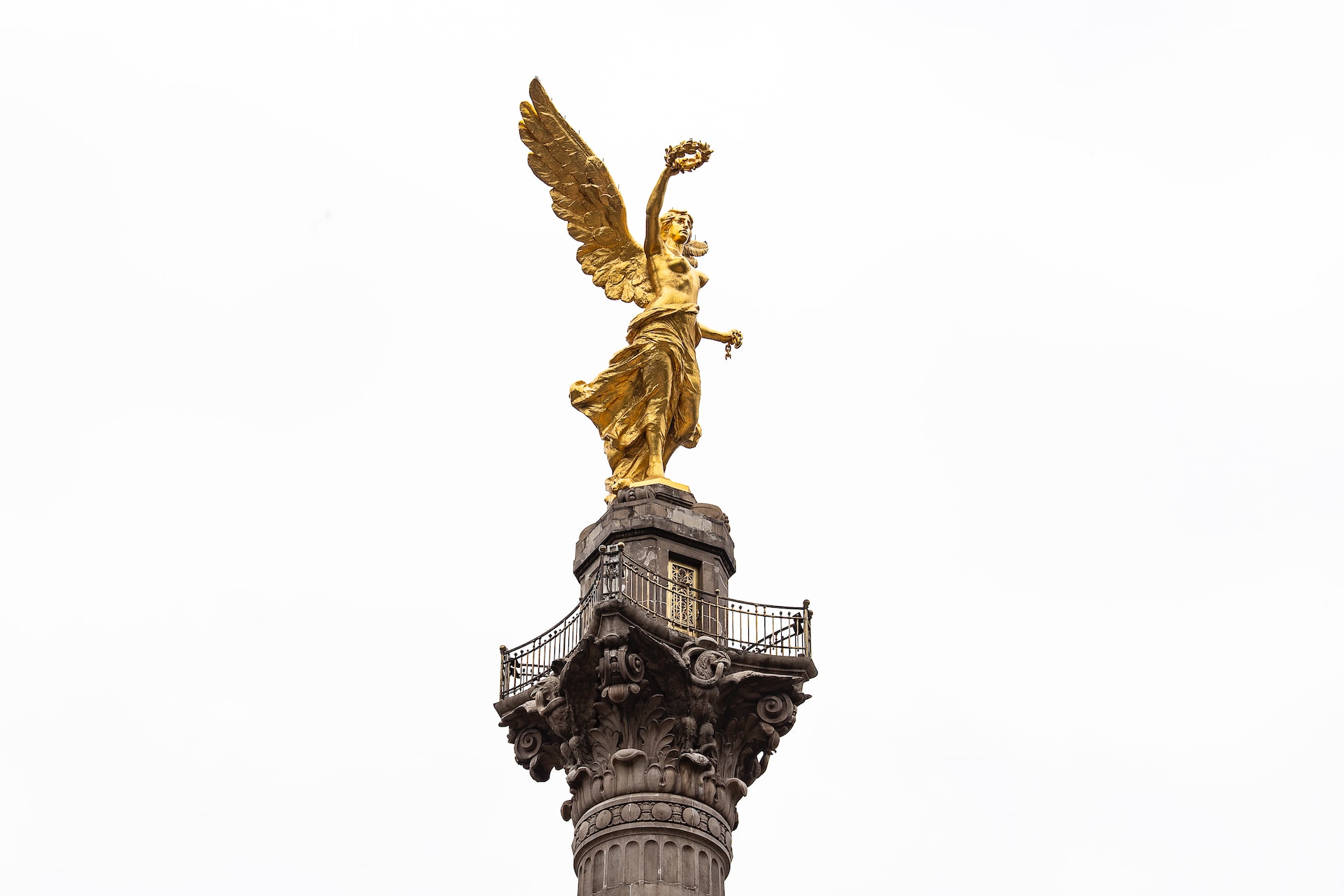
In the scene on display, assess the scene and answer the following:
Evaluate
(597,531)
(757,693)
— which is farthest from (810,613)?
(597,531)

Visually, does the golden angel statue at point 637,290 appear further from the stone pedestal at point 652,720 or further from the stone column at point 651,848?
the stone column at point 651,848

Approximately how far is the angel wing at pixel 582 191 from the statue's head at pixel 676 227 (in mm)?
485

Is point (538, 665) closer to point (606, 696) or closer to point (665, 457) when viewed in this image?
→ point (606, 696)

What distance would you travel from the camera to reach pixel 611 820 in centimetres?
3059

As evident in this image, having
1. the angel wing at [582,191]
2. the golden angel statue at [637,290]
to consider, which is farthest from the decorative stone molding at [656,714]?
the angel wing at [582,191]

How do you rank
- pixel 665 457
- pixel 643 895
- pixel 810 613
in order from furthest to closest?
pixel 665 457 < pixel 810 613 < pixel 643 895

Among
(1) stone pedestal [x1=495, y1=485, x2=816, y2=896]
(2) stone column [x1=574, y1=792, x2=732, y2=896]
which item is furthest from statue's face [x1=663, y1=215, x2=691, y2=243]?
(2) stone column [x1=574, y1=792, x2=732, y2=896]

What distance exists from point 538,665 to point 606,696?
1.98 meters

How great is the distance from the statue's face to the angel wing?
0.50 metres

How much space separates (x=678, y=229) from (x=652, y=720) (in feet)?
30.4

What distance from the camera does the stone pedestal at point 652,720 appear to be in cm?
3045

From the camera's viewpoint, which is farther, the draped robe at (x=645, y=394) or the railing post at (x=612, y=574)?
the draped robe at (x=645, y=394)

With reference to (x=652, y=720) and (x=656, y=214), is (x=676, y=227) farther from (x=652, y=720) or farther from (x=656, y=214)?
(x=652, y=720)

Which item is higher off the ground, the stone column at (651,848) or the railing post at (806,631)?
the railing post at (806,631)
